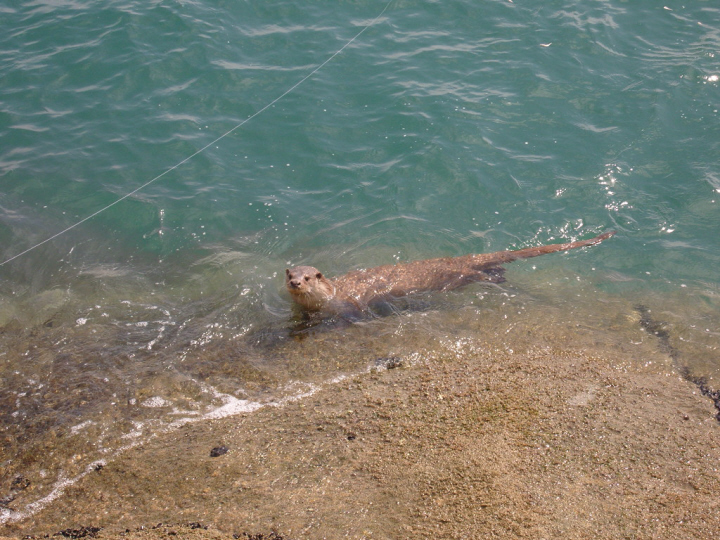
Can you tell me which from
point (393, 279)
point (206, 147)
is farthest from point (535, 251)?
point (206, 147)

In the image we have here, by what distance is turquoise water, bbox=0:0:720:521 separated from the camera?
5309 millimetres

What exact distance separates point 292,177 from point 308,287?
2.59 m

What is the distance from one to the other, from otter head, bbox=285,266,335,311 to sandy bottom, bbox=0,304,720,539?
59.7 inches

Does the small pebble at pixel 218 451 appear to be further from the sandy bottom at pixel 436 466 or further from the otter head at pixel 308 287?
the otter head at pixel 308 287

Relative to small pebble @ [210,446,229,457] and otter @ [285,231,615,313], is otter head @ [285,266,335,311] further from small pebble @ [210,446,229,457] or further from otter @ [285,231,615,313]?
small pebble @ [210,446,229,457]

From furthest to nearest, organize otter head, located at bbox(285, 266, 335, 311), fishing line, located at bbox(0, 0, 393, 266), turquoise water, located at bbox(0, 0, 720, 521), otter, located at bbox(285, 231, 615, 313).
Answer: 1. fishing line, located at bbox(0, 0, 393, 266)
2. otter, located at bbox(285, 231, 615, 313)
3. otter head, located at bbox(285, 266, 335, 311)
4. turquoise water, located at bbox(0, 0, 720, 521)

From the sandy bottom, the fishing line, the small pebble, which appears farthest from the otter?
the fishing line

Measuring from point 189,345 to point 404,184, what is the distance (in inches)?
155

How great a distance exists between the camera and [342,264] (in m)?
7.29

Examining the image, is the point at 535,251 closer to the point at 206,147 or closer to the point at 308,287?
the point at 308,287

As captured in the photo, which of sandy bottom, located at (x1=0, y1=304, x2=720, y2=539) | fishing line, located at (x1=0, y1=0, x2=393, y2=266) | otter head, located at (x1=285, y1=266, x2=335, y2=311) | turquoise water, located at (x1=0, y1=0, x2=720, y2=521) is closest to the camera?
sandy bottom, located at (x1=0, y1=304, x2=720, y2=539)

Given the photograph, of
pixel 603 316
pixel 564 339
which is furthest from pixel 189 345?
pixel 603 316

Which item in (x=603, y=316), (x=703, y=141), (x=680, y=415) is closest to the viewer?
(x=680, y=415)

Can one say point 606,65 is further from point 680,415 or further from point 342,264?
point 680,415
